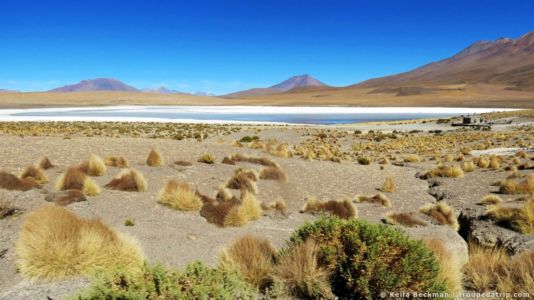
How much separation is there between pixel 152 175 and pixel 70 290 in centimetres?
716

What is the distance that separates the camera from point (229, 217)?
260 inches

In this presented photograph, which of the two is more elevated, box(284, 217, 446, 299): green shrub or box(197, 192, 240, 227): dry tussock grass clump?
box(284, 217, 446, 299): green shrub

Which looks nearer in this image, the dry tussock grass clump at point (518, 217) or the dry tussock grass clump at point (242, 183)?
the dry tussock grass clump at point (518, 217)

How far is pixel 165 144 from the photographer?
722 inches

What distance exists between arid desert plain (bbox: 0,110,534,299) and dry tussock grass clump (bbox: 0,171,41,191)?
0.03m

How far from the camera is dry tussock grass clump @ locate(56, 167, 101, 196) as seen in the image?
25.7 feet

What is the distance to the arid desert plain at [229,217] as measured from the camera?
3914 mm

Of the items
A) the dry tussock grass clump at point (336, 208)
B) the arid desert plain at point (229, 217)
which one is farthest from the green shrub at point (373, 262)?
the dry tussock grass clump at point (336, 208)

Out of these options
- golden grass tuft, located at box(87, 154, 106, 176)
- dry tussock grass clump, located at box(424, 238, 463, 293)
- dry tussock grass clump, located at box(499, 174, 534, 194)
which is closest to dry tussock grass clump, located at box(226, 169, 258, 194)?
golden grass tuft, located at box(87, 154, 106, 176)

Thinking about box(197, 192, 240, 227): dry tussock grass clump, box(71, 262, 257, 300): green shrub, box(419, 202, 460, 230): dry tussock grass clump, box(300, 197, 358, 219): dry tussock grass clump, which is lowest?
box(419, 202, 460, 230): dry tussock grass clump

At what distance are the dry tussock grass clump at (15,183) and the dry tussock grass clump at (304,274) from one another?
617 cm

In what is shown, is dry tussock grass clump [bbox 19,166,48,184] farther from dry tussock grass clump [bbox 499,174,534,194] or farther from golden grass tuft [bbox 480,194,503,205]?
dry tussock grass clump [bbox 499,174,534,194]

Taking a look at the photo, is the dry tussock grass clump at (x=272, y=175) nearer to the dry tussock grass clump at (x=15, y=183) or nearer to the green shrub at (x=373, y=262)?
the dry tussock grass clump at (x=15, y=183)

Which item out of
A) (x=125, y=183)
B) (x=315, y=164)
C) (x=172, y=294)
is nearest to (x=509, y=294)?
(x=172, y=294)
